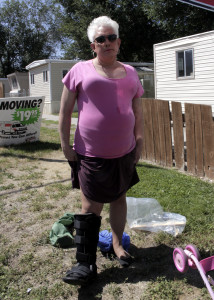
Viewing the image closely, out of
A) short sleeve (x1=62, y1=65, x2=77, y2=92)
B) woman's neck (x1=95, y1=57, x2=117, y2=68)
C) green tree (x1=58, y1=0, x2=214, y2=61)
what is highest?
green tree (x1=58, y1=0, x2=214, y2=61)

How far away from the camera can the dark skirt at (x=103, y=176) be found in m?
2.33

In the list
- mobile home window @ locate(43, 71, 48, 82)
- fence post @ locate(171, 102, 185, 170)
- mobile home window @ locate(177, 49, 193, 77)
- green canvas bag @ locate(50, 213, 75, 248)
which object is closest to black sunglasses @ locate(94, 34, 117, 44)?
green canvas bag @ locate(50, 213, 75, 248)

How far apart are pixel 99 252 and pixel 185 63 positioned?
11.9 meters

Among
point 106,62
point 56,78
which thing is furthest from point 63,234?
point 56,78

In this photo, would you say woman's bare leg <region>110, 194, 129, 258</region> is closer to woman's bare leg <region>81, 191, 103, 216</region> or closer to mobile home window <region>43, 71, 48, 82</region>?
woman's bare leg <region>81, 191, 103, 216</region>

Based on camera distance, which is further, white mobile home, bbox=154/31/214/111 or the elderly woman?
white mobile home, bbox=154/31/214/111

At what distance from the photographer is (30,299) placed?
2.21m

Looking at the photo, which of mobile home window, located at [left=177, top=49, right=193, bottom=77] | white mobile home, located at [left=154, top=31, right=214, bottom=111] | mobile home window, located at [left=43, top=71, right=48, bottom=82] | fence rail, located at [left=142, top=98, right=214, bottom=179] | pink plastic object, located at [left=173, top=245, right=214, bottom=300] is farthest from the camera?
mobile home window, located at [left=43, top=71, right=48, bottom=82]

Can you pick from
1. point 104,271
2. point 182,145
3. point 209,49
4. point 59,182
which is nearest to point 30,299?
point 104,271

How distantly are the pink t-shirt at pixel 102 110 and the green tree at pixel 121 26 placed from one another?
26.4 meters

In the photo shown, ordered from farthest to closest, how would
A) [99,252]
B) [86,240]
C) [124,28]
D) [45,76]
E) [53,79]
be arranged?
[124,28]
[45,76]
[53,79]
[99,252]
[86,240]

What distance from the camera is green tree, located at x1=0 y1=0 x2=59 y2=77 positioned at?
44562 millimetres

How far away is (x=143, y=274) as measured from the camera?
8.05ft

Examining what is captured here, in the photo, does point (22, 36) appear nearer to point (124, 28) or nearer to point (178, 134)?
point (124, 28)
